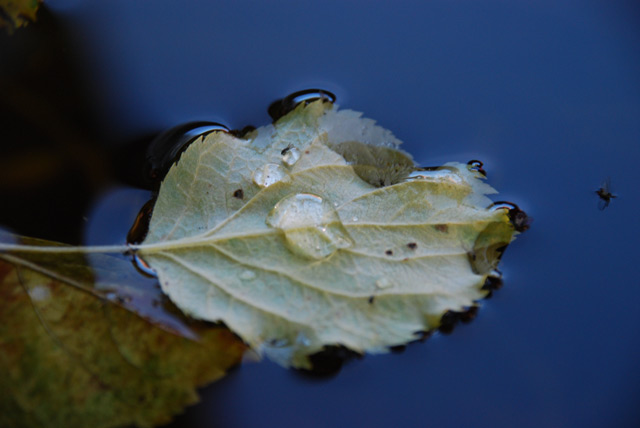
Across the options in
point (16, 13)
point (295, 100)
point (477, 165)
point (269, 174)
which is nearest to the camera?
point (269, 174)

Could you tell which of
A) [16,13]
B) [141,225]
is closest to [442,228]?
[141,225]

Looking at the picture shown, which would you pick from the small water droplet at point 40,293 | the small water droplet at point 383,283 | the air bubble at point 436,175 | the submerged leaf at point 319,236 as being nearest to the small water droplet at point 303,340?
the submerged leaf at point 319,236

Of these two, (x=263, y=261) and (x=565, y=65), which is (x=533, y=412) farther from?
(x=565, y=65)

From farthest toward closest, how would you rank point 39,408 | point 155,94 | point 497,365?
point 155,94 → point 497,365 → point 39,408

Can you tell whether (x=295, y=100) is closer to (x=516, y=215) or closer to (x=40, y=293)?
(x=516, y=215)

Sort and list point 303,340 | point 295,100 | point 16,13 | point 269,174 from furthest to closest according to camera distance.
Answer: point 16,13 < point 295,100 < point 269,174 < point 303,340

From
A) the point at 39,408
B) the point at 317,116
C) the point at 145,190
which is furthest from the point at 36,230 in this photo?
the point at 317,116

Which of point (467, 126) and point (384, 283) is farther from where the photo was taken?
point (467, 126)
